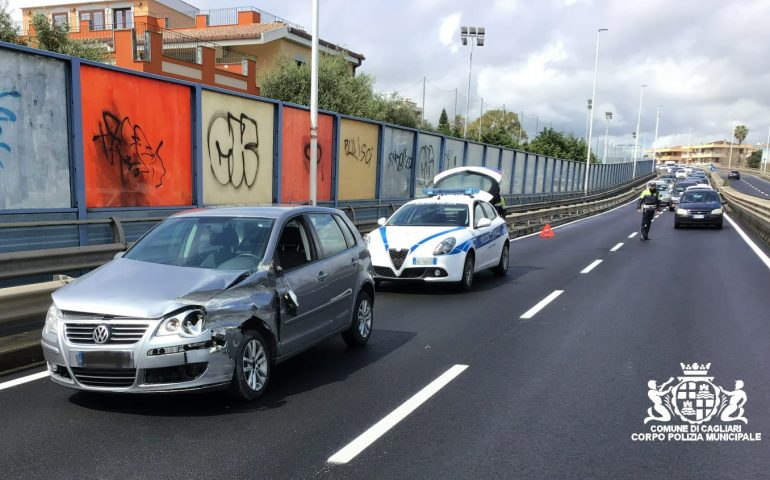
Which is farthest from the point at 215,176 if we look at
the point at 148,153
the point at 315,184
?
the point at 315,184

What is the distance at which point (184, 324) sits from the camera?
4.57 m

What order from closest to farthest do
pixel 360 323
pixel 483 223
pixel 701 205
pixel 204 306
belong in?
pixel 204 306
pixel 360 323
pixel 483 223
pixel 701 205

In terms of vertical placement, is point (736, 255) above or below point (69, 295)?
below

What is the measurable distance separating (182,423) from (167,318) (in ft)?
2.52

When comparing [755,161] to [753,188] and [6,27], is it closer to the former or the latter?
[753,188]

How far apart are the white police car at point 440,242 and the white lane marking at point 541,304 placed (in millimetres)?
1381

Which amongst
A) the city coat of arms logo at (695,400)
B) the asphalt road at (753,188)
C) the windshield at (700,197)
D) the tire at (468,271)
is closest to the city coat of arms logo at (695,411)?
the city coat of arms logo at (695,400)

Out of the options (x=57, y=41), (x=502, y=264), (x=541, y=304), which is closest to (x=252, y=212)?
(x=541, y=304)

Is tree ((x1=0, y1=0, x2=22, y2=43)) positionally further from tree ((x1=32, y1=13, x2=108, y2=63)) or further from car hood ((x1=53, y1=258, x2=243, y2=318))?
car hood ((x1=53, y1=258, x2=243, y2=318))

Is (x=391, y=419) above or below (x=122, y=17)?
below

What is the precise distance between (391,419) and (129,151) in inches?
303

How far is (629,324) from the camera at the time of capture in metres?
8.23

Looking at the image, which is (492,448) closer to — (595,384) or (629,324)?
(595,384)

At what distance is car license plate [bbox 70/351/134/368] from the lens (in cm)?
446
